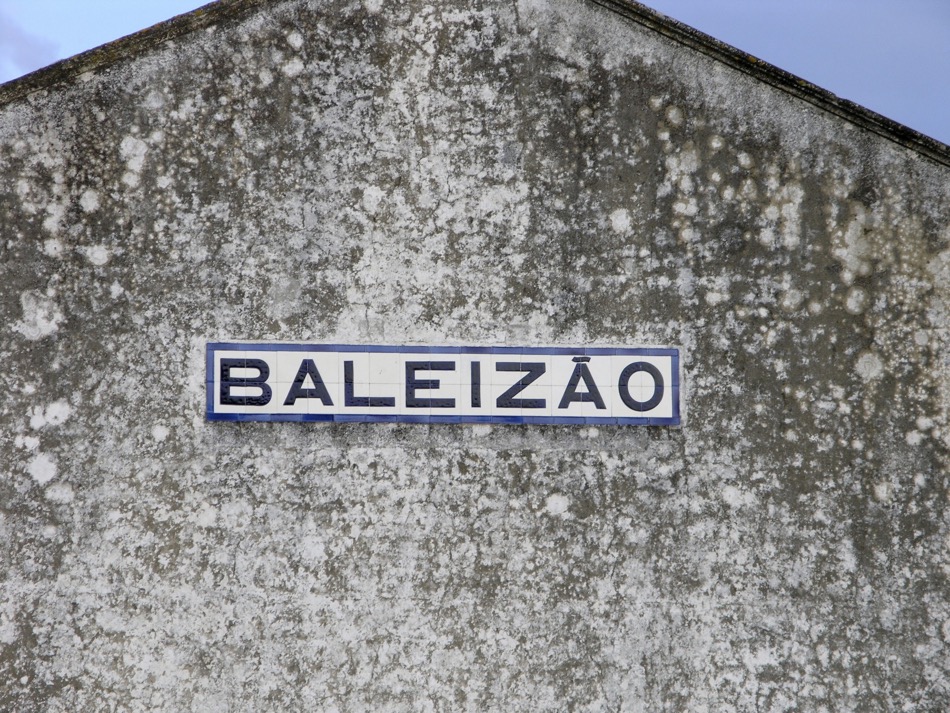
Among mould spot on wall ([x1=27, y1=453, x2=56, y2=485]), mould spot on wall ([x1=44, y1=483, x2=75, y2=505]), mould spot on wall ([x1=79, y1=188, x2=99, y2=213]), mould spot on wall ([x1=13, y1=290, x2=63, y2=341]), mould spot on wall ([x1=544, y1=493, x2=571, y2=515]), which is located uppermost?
mould spot on wall ([x1=79, y1=188, x2=99, y2=213])

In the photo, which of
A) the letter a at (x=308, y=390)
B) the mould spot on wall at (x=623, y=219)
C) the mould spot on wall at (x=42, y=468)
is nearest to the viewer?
the mould spot on wall at (x=42, y=468)

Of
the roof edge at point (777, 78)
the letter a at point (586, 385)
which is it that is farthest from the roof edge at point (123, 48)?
the letter a at point (586, 385)

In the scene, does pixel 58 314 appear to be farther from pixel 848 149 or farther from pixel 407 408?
pixel 848 149

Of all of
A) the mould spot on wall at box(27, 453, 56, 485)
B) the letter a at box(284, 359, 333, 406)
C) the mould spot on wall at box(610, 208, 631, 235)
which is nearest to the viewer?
the mould spot on wall at box(27, 453, 56, 485)

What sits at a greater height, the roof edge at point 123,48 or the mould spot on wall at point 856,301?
the roof edge at point 123,48

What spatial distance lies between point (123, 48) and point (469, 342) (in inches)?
77.6

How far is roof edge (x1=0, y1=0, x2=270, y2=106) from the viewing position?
4121 millimetres

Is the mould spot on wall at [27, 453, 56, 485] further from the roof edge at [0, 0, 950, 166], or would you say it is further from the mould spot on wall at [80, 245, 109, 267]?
the roof edge at [0, 0, 950, 166]

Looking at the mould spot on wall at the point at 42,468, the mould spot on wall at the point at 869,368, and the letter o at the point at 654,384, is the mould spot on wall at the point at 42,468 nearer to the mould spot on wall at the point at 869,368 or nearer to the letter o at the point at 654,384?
the letter o at the point at 654,384

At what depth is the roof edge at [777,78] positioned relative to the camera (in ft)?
14.1

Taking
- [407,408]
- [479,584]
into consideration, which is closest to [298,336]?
[407,408]

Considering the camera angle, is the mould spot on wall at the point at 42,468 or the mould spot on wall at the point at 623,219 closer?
the mould spot on wall at the point at 42,468

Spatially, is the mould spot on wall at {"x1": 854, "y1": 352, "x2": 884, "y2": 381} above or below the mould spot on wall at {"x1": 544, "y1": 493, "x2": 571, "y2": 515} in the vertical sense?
above

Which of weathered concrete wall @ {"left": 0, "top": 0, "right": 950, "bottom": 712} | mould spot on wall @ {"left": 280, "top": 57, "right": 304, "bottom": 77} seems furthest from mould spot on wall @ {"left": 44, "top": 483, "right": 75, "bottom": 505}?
mould spot on wall @ {"left": 280, "top": 57, "right": 304, "bottom": 77}
